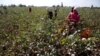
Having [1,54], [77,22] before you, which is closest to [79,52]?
[1,54]

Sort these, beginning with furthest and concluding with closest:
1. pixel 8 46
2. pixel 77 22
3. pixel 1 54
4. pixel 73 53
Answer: pixel 77 22 → pixel 8 46 → pixel 1 54 → pixel 73 53

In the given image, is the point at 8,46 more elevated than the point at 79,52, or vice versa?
the point at 79,52

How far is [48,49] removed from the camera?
7258mm

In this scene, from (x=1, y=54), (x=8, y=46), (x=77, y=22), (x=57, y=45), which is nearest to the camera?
(x=57, y=45)

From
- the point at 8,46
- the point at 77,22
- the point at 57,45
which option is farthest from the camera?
the point at 77,22

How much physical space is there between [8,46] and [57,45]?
7.65 feet

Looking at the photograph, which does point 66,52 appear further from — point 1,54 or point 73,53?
point 1,54

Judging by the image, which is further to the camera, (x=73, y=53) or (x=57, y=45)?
(x=57, y=45)

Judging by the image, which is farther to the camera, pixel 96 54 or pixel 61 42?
pixel 61 42

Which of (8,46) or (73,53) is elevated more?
(73,53)

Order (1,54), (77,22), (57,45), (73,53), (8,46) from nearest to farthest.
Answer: (73,53), (57,45), (1,54), (8,46), (77,22)

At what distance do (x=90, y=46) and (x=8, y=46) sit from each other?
3.42 meters

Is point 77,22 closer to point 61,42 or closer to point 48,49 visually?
point 61,42

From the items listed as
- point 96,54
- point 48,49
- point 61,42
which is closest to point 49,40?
point 61,42
